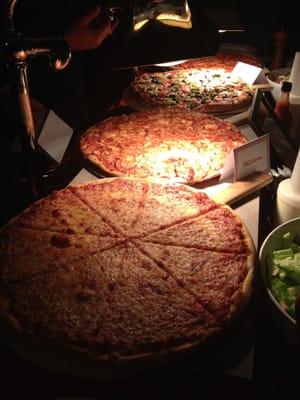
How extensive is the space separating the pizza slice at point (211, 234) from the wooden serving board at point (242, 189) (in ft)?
0.40

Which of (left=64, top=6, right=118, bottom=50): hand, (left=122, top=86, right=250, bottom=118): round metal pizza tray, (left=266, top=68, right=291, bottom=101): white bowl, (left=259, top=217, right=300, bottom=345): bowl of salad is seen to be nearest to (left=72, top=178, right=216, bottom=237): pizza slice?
(left=259, top=217, right=300, bottom=345): bowl of salad

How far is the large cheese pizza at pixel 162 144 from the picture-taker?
2.59 m

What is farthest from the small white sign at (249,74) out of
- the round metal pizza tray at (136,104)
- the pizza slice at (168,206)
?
the pizza slice at (168,206)

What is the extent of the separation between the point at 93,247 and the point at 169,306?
51 centimetres

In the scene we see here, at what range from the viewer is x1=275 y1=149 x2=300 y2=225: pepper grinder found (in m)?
2.03

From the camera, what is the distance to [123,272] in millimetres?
1796

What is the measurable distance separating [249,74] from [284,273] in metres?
2.43

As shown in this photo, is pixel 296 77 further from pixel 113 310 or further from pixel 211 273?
pixel 113 310

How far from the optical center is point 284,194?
2072mm

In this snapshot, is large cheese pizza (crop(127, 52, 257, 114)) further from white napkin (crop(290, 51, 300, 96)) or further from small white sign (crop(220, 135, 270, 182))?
small white sign (crop(220, 135, 270, 182))

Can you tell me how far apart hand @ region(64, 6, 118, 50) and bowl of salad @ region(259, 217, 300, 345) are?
45.9 inches

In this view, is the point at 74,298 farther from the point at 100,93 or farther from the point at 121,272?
the point at 100,93

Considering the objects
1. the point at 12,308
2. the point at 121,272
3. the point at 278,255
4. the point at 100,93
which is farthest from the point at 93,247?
the point at 100,93

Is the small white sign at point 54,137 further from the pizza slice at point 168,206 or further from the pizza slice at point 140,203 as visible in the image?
the pizza slice at point 168,206
